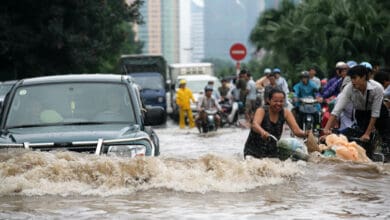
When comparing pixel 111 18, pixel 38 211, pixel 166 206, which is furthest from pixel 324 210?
pixel 111 18

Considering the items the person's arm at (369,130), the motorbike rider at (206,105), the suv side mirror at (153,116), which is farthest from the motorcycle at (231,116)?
the suv side mirror at (153,116)

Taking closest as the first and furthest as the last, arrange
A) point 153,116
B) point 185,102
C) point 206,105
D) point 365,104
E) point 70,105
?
point 153,116, point 70,105, point 365,104, point 206,105, point 185,102

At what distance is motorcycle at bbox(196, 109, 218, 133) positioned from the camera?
2820cm

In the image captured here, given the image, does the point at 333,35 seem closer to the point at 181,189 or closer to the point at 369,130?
the point at 369,130

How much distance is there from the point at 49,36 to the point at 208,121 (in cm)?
1482

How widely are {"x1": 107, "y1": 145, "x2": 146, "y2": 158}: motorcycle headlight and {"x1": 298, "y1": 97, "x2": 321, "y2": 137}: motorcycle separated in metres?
12.1

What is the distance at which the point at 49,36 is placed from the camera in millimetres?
41438

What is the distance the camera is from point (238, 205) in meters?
9.70

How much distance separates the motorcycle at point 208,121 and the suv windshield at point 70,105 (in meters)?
16.4

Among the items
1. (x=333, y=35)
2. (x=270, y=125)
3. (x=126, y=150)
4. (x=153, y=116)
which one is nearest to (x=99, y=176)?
(x=126, y=150)

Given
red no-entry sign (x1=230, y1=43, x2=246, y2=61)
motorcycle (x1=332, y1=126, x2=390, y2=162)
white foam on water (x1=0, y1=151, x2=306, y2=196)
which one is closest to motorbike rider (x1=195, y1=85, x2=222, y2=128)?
red no-entry sign (x1=230, y1=43, x2=246, y2=61)

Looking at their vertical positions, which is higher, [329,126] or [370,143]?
[329,126]

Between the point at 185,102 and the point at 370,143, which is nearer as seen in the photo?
the point at 370,143

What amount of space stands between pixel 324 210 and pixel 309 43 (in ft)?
114
